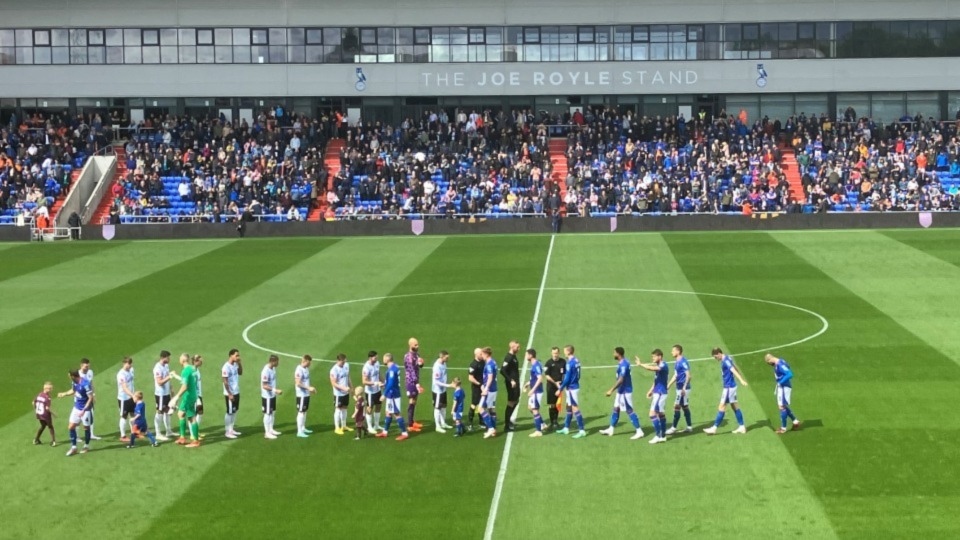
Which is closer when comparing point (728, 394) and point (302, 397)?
point (728, 394)

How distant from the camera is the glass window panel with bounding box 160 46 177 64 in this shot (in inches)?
3029

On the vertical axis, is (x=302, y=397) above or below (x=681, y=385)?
below

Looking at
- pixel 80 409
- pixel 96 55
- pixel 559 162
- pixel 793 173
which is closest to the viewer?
pixel 80 409

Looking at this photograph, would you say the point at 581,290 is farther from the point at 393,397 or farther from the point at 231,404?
the point at 231,404

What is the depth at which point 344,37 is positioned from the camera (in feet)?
251

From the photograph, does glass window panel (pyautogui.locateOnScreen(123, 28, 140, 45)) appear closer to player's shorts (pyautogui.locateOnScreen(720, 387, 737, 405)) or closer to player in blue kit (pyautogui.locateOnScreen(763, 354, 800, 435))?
player's shorts (pyautogui.locateOnScreen(720, 387, 737, 405))

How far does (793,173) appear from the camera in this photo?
6919cm

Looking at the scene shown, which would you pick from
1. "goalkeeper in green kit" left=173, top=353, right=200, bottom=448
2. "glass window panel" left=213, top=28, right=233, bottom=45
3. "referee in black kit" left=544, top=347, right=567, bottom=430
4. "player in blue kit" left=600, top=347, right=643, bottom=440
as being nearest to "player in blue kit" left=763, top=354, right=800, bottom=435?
"player in blue kit" left=600, top=347, right=643, bottom=440

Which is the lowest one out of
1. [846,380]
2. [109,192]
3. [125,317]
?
[846,380]

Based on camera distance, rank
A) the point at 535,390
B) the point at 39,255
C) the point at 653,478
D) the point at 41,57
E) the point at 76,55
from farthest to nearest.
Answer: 1. the point at 41,57
2. the point at 76,55
3. the point at 39,255
4. the point at 535,390
5. the point at 653,478

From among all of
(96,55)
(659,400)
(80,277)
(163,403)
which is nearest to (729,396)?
(659,400)

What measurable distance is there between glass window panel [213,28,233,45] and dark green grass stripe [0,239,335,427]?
24510 mm

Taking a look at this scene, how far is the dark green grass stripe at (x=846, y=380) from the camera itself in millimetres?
22250

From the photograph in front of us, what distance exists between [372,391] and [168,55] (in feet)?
182
